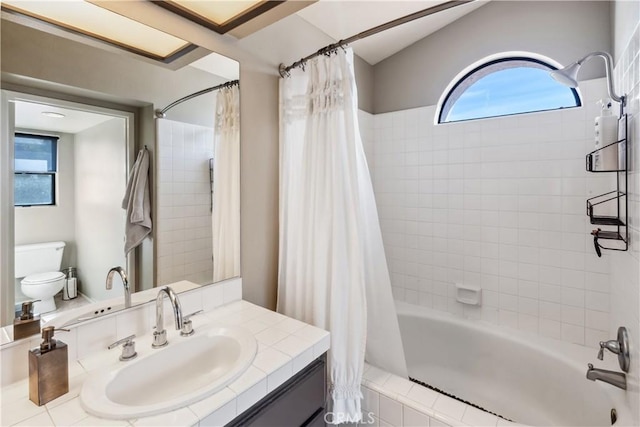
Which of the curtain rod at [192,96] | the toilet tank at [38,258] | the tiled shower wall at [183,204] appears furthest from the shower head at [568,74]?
the toilet tank at [38,258]

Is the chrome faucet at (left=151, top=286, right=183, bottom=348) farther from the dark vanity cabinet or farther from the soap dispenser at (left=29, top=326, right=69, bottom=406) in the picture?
the dark vanity cabinet

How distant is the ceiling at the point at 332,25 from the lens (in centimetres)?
164

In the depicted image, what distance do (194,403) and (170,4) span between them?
4.62ft

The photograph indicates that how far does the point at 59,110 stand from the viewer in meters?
0.95

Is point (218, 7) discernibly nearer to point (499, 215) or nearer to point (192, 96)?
point (192, 96)

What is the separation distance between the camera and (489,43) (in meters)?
2.14

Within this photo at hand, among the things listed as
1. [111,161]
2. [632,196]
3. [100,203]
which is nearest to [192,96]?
[111,161]

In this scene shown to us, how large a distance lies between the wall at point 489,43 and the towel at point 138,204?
2.08 m

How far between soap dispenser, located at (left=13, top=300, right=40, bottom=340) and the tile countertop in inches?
5.2

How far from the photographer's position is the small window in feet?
2.87

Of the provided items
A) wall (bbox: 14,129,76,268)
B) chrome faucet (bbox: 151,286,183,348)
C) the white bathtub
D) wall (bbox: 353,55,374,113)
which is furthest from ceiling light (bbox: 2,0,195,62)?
the white bathtub

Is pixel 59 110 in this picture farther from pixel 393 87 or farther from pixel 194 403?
pixel 393 87

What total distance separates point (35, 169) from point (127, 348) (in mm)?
629

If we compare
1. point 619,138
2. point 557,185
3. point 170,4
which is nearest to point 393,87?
point 557,185
